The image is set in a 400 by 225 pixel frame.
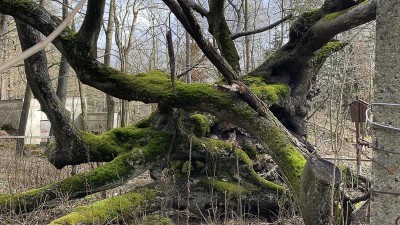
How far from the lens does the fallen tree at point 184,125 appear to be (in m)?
4.83

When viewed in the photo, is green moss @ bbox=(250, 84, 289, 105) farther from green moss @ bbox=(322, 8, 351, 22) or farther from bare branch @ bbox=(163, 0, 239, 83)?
bare branch @ bbox=(163, 0, 239, 83)

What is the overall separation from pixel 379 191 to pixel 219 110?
3.17 meters

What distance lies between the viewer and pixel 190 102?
5254 millimetres

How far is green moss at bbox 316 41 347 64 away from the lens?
24.4 feet

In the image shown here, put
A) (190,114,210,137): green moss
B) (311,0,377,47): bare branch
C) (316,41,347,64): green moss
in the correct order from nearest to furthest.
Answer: (311,0,377,47): bare branch → (190,114,210,137): green moss → (316,41,347,64): green moss

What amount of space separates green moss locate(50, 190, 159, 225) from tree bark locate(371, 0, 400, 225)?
3.07 m

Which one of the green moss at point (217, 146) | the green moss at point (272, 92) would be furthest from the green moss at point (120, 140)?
the green moss at point (272, 92)

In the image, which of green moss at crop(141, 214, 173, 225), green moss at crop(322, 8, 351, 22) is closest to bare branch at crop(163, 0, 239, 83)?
green moss at crop(141, 214, 173, 225)

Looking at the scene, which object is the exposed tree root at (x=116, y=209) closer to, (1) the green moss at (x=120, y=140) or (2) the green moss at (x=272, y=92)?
(1) the green moss at (x=120, y=140)

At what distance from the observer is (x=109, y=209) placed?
493cm

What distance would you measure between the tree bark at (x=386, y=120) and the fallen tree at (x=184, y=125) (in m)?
2.28

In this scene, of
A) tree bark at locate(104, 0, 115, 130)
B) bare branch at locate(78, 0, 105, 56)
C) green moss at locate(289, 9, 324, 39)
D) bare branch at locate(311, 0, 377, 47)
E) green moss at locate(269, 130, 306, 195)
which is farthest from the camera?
tree bark at locate(104, 0, 115, 130)

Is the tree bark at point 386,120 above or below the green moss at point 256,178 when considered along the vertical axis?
above

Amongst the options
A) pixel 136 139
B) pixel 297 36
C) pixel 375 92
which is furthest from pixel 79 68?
pixel 375 92
